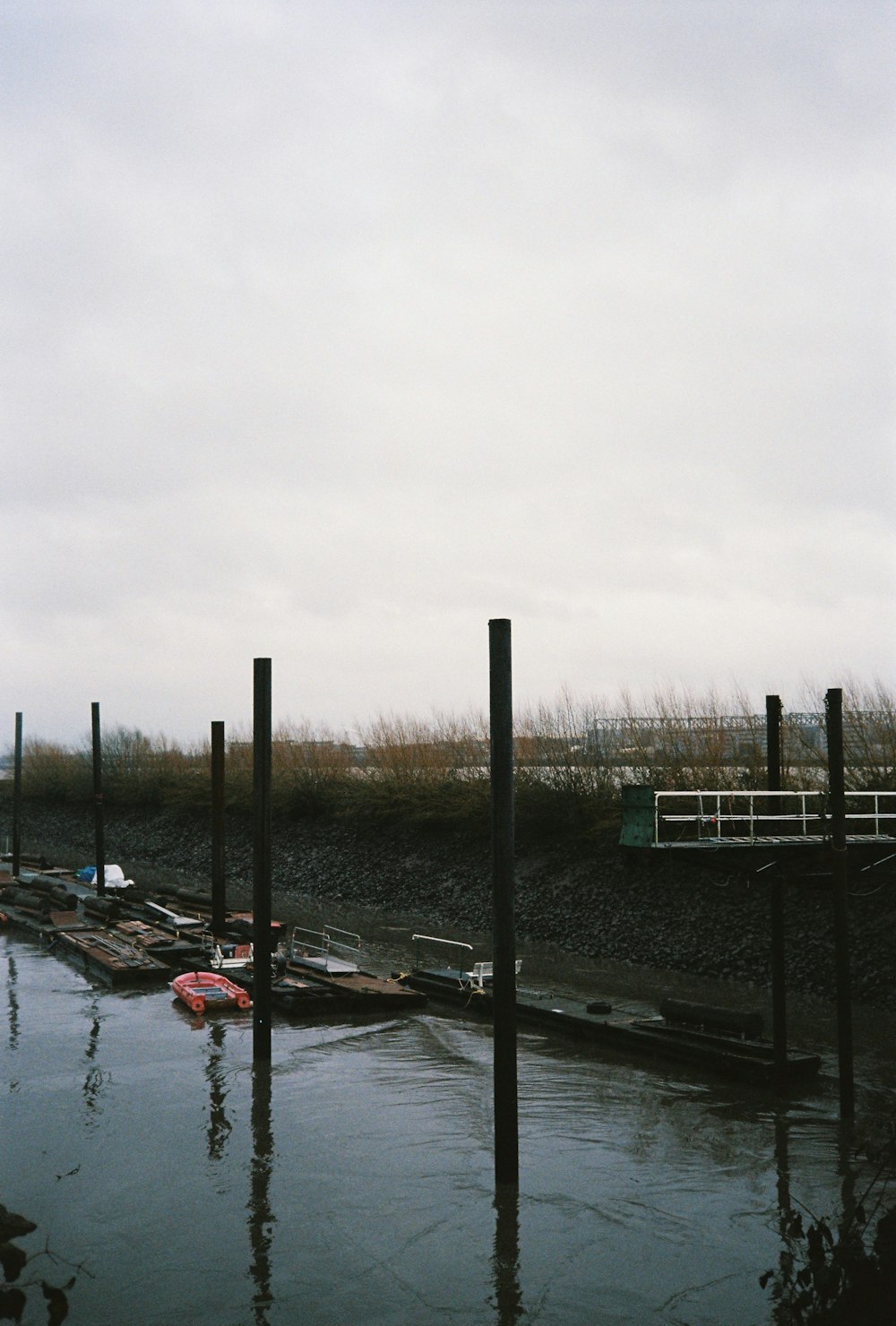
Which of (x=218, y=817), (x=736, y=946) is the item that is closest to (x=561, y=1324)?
(x=736, y=946)

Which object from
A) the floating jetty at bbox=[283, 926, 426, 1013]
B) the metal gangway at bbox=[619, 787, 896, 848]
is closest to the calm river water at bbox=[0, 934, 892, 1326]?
the floating jetty at bbox=[283, 926, 426, 1013]

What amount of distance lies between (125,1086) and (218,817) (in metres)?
14.2

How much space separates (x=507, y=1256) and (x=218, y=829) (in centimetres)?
2071

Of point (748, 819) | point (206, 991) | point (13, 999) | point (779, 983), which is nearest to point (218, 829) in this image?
point (13, 999)

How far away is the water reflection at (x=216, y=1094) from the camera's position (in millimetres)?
13352

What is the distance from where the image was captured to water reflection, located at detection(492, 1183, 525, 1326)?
9.25 meters

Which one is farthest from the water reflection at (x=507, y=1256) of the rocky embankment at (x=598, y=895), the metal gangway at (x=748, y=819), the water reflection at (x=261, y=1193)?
the rocky embankment at (x=598, y=895)

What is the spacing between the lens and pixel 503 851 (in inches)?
411

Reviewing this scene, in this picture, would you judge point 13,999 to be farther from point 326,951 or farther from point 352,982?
point 352,982

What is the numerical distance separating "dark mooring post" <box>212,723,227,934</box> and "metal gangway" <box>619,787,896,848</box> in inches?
449

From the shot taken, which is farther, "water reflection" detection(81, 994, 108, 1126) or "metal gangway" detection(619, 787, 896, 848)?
"metal gangway" detection(619, 787, 896, 848)

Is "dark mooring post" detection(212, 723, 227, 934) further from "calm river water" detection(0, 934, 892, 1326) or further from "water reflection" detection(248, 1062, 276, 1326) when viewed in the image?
"water reflection" detection(248, 1062, 276, 1326)

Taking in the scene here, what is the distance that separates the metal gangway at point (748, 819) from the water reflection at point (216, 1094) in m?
6.24

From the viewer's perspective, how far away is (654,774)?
105 ft
